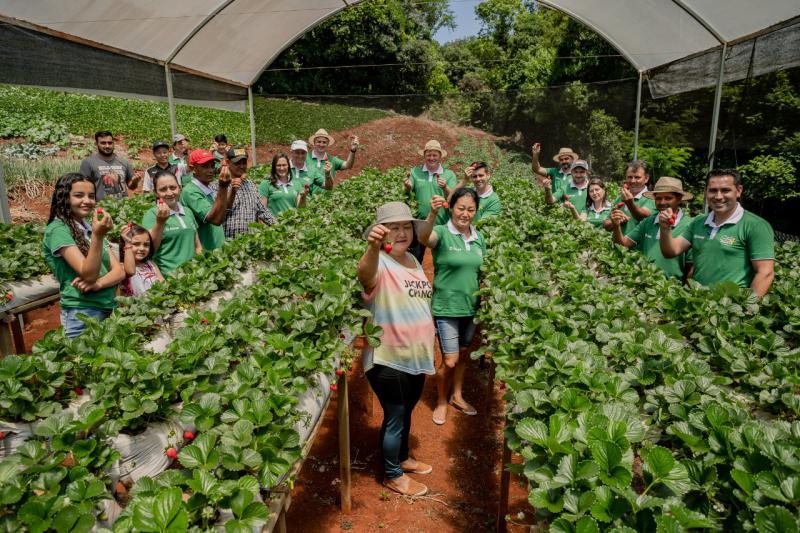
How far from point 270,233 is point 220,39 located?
7396mm

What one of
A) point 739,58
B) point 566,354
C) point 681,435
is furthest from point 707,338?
point 739,58

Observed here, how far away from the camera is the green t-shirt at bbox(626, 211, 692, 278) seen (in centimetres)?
450

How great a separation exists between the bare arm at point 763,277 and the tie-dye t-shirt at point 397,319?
8.41 ft

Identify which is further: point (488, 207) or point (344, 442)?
point (488, 207)

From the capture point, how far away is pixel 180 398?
2.39 meters

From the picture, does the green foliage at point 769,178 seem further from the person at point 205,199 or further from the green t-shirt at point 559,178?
the person at point 205,199

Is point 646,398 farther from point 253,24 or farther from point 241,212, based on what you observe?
point 253,24

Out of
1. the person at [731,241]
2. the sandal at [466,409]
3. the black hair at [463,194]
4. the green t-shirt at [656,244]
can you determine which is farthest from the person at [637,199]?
the sandal at [466,409]

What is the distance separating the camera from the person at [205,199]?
15.2ft

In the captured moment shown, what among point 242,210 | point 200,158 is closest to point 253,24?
point 242,210

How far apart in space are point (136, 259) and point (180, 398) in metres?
1.97

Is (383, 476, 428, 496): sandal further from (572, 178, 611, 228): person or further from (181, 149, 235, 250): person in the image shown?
(572, 178, 611, 228): person

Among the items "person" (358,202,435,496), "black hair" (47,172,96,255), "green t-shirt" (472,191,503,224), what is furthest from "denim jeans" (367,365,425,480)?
"green t-shirt" (472,191,503,224)

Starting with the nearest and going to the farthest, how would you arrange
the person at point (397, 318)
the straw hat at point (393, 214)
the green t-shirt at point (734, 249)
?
the straw hat at point (393, 214), the person at point (397, 318), the green t-shirt at point (734, 249)
